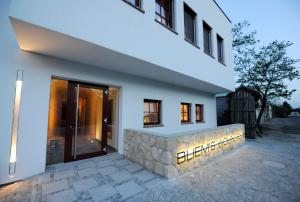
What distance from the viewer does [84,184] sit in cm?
303

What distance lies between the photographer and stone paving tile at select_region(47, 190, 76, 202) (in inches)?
99.0

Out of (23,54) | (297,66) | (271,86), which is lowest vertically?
(23,54)

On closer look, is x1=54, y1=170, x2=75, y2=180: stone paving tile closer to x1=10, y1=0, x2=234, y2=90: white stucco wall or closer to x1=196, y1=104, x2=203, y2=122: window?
x1=10, y1=0, x2=234, y2=90: white stucco wall

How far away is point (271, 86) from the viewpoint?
11820mm

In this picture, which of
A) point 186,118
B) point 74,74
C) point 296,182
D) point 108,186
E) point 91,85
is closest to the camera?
point 108,186

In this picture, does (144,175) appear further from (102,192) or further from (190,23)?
(190,23)

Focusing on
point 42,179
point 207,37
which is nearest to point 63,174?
point 42,179

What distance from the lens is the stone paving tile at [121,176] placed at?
3.29 m

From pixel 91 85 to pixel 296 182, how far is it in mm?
6129

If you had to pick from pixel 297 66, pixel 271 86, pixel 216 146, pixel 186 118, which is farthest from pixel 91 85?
pixel 297 66

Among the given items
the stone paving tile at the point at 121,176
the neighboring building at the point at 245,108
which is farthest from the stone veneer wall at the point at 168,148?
the neighboring building at the point at 245,108

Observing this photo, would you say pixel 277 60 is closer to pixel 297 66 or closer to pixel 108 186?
pixel 297 66

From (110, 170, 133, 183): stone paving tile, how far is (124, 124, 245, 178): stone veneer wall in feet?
2.01

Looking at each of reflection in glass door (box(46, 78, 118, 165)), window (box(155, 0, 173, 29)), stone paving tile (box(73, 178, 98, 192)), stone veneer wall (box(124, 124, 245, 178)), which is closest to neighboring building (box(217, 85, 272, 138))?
stone veneer wall (box(124, 124, 245, 178))
